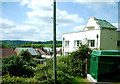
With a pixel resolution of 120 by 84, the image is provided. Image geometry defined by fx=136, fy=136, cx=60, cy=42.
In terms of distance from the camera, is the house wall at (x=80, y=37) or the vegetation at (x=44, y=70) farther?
the house wall at (x=80, y=37)

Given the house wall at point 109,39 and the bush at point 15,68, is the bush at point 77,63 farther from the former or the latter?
the house wall at point 109,39

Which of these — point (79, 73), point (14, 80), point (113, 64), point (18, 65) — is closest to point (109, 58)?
point (113, 64)

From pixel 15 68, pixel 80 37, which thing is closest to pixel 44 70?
pixel 15 68

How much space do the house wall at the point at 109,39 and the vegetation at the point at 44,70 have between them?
5.10 m

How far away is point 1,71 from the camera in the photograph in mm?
7195

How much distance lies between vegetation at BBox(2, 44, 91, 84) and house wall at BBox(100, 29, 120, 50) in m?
5.10

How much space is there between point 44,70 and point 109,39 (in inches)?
382

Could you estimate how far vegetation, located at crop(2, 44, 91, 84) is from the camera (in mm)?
6062

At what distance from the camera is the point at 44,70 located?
688 centimetres

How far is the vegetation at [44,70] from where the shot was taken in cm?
606

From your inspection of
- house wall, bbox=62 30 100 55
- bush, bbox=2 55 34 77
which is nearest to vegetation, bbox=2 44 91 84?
bush, bbox=2 55 34 77

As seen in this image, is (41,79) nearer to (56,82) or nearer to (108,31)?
(56,82)

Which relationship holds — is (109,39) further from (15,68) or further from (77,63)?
(15,68)

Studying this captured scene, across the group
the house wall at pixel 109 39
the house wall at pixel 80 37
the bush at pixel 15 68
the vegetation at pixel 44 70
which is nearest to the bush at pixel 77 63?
the vegetation at pixel 44 70
